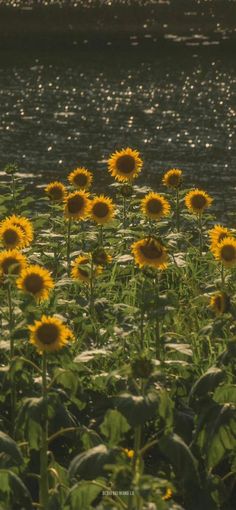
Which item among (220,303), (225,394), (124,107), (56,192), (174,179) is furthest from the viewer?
(124,107)

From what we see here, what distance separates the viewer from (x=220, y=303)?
19.9ft

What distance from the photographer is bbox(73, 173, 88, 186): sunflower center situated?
916 cm

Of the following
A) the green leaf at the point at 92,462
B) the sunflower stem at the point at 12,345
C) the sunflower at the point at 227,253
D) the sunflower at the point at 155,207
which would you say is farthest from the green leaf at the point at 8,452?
the sunflower at the point at 155,207

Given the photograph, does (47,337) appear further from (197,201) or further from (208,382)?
(197,201)

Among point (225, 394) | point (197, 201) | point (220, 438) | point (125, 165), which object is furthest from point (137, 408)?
point (125, 165)

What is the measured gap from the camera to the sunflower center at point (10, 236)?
7500 mm

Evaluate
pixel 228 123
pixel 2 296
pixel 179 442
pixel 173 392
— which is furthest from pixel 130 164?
pixel 228 123

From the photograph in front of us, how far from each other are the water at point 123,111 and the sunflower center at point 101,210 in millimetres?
9644

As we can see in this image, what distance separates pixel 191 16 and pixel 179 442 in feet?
141

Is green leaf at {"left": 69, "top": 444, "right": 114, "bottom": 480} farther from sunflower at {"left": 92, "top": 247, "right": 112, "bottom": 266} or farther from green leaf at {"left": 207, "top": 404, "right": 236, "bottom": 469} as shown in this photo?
sunflower at {"left": 92, "top": 247, "right": 112, "bottom": 266}

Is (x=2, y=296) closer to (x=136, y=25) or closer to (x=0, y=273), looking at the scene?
(x=0, y=273)

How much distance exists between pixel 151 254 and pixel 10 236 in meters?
1.40

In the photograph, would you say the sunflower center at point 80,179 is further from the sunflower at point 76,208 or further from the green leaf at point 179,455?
the green leaf at point 179,455

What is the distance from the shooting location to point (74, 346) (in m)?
6.92
